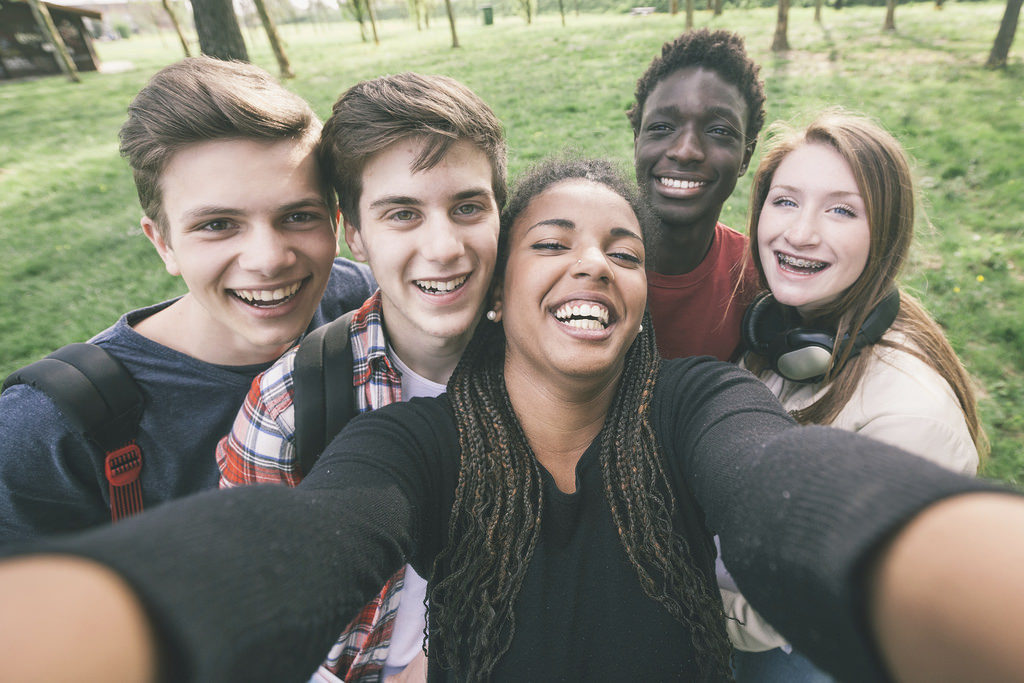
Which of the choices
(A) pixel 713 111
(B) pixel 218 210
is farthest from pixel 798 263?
(B) pixel 218 210

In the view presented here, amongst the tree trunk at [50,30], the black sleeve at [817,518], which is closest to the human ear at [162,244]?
the black sleeve at [817,518]

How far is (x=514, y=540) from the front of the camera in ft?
5.04

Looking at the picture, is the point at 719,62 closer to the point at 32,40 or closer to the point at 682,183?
the point at 682,183

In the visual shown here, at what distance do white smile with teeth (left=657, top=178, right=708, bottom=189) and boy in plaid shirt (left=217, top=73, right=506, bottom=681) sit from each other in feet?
4.29

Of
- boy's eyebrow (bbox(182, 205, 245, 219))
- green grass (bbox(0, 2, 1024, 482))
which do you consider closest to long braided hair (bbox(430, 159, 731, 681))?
boy's eyebrow (bbox(182, 205, 245, 219))

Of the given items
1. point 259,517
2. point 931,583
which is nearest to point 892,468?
point 931,583

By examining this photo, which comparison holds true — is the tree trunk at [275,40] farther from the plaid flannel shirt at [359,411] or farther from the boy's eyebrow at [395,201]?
the plaid flannel shirt at [359,411]

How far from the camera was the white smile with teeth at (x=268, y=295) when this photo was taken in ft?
6.62

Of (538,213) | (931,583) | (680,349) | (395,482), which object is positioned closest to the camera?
(931,583)

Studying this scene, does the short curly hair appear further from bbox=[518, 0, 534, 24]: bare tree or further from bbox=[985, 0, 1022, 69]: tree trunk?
bbox=[518, 0, 534, 24]: bare tree

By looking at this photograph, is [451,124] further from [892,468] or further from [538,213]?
[892,468]

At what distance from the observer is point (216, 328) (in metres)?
2.18

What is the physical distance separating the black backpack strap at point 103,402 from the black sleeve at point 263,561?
109cm

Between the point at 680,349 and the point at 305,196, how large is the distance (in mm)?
2052
